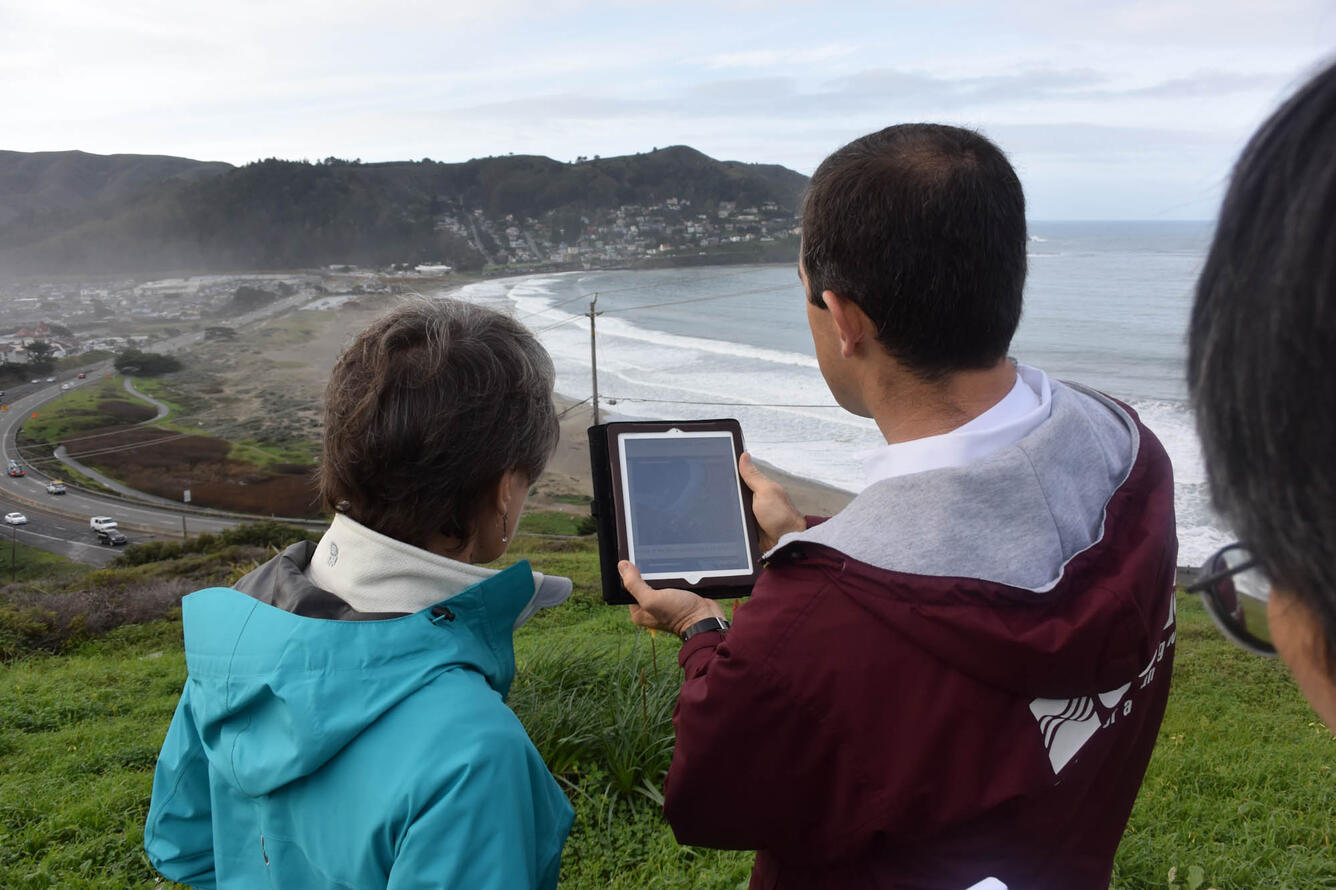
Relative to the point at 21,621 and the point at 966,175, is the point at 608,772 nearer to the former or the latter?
the point at 966,175

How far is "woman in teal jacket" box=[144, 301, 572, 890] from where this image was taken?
50.7 inches

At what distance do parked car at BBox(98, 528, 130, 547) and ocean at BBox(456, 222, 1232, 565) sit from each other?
1610cm

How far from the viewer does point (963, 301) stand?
1434mm

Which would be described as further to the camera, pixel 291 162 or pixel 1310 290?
pixel 291 162

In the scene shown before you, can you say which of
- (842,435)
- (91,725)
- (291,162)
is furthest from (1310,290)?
(291,162)

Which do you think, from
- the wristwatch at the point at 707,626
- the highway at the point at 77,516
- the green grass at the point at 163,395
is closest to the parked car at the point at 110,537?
the highway at the point at 77,516

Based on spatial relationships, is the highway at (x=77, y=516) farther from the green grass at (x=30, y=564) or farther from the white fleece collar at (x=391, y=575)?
the white fleece collar at (x=391, y=575)

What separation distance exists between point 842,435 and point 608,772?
25.8 metres

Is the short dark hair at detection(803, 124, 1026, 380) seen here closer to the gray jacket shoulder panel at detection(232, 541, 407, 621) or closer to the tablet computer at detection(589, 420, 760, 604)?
the tablet computer at detection(589, 420, 760, 604)

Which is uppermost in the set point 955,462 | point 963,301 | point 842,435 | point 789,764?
point 963,301

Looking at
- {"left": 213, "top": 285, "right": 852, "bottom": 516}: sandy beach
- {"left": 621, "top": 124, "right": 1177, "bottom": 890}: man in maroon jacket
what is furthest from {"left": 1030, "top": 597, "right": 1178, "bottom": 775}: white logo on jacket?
{"left": 213, "top": 285, "right": 852, "bottom": 516}: sandy beach

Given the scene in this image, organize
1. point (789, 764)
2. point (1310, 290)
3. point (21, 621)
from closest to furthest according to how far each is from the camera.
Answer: point (1310, 290)
point (789, 764)
point (21, 621)

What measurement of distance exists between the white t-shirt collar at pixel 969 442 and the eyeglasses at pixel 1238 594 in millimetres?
444

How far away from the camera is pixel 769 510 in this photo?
77.1 inches
